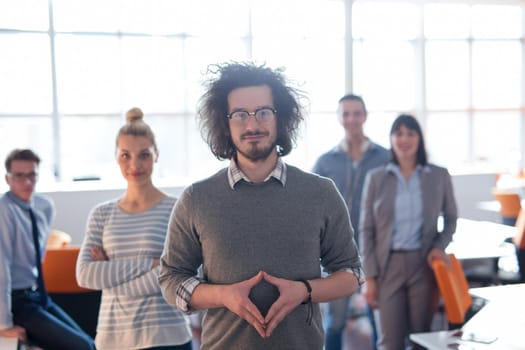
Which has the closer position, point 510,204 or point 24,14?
point 510,204

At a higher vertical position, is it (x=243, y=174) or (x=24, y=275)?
(x=243, y=174)

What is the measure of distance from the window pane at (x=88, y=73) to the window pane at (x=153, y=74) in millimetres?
139

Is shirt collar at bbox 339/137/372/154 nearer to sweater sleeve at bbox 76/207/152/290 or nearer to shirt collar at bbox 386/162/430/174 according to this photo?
shirt collar at bbox 386/162/430/174

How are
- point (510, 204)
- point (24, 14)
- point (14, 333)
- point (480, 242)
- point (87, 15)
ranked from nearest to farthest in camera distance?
point (14, 333) < point (480, 242) < point (510, 204) < point (24, 14) < point (87, 15)

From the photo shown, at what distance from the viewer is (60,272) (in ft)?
13.2

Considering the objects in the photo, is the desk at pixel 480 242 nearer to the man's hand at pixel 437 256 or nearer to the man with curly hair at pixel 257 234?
the man's hand at pixel 437 256

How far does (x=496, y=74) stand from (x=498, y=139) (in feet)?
4.09

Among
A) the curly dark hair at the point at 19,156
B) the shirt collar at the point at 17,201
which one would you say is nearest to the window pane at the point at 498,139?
the curly dark hair at the point at 19,156

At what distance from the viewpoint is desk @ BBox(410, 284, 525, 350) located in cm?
249

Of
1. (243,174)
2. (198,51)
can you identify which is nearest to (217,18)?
(198,51)

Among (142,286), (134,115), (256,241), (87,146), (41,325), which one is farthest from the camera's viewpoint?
(87,146)

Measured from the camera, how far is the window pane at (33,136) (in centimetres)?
902

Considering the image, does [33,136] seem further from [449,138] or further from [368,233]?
[449,138]

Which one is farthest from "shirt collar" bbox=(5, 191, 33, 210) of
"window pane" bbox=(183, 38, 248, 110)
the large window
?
"window pane" bbox=(183, 38, 248, 110)
